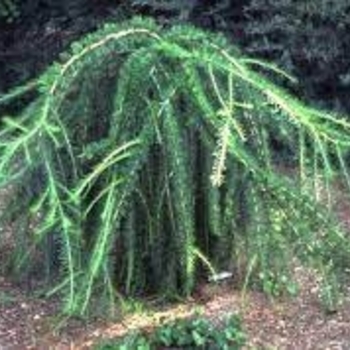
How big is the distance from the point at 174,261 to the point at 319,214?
60 centimetres

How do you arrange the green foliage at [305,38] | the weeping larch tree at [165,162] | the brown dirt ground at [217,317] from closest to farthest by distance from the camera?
the weeping larch tree at [165,162] < the brown dirt ground at [217,317] < the green foliage at [305,38]

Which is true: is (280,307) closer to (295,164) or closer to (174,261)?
(174,261)

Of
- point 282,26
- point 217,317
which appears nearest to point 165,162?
point 217,317

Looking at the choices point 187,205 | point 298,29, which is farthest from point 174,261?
point 298,29

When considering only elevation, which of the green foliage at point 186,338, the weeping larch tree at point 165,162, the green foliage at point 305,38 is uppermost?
the green foliage at point 305,38

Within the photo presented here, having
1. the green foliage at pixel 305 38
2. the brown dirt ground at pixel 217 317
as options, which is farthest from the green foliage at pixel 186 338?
the green foliage at pixel 305 38

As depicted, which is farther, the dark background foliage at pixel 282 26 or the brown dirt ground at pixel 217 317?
the dark background foliage at pixel 282 26

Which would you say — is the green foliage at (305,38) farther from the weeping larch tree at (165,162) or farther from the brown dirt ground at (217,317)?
the brown dirt ground at (217,317)

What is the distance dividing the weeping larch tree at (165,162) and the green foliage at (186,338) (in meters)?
0.17

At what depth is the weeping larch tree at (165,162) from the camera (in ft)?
13.0

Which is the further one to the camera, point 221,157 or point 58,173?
point 58,173

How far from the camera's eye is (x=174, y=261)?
4.27 meters

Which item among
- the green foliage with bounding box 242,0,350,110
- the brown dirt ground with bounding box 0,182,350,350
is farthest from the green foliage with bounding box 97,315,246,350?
the green foliage with bounding box 242,0,350,110

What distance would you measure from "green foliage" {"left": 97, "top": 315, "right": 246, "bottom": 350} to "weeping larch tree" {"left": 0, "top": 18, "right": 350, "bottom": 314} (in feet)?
0.57
